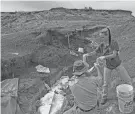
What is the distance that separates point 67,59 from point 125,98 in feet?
15.8

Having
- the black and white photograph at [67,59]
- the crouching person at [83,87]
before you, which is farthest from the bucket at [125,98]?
the crouching person at [83,87]

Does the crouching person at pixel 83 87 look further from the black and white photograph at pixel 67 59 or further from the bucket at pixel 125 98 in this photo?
the bucket at pixel 125 98

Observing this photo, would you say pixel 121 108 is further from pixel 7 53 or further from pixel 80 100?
pixel 7 53

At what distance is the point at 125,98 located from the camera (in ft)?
12.5

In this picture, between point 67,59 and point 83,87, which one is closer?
point 83,87

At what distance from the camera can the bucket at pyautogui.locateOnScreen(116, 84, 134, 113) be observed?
3793 millimetres

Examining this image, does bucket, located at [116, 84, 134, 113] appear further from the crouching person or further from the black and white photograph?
the crouching person

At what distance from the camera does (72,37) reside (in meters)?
9.93

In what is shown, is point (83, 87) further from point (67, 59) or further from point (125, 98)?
point (67, 59)

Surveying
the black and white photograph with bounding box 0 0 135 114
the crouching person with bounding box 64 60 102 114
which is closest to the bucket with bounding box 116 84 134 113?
the black and white photograph with bounding box 0 0 135 114

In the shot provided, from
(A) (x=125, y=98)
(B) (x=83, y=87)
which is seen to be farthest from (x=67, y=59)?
(B) (x=83, y=87)

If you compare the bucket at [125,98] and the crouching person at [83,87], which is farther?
the bucket at [125,98]

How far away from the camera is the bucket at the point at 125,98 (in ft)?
12.4

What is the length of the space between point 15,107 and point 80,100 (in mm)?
2941
